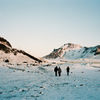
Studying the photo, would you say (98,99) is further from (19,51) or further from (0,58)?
(19,51)

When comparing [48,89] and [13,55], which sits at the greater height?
[13,55]

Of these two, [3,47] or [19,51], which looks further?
[19,51]

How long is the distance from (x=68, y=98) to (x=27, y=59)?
167 ft

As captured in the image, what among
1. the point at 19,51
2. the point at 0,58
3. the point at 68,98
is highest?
the point at 19,51

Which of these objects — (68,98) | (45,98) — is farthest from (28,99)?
(68,98)

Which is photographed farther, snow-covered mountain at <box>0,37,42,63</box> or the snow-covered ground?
snow-covered mountain at <box>0,37,42,63</box>

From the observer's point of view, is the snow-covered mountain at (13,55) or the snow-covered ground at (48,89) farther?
the snow-covered mountain at (13,55)

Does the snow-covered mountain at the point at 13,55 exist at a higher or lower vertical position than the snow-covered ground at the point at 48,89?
higher

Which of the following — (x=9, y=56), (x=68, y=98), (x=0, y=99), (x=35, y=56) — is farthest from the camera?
(x=35, y=56)

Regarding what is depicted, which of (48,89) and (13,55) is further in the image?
(13,55)

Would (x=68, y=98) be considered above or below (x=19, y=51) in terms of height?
below

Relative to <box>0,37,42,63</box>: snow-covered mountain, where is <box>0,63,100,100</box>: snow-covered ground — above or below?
below

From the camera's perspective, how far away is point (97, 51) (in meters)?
158

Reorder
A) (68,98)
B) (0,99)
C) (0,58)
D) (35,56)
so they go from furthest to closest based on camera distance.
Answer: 1. (35,56)
2. (0,58)
3. (68,98)
4. (0,99)
